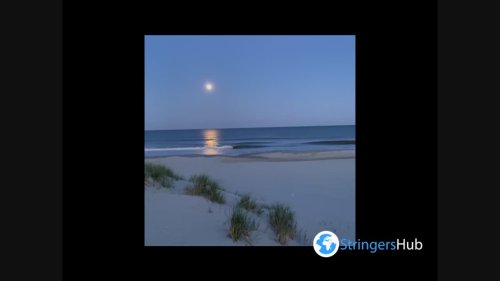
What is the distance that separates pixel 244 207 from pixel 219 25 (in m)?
2.24

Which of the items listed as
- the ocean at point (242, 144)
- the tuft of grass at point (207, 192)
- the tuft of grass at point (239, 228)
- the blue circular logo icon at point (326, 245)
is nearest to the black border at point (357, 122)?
the blue circular logo icon at point (326, 245)

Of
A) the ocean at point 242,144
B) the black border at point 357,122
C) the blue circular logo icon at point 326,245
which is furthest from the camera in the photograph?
the ocean at point 242,144

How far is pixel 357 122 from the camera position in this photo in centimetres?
226

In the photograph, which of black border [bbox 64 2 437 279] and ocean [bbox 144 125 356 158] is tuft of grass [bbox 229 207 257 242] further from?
ocean [bbox 144 125 356 158]

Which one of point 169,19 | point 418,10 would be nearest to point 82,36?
point 169,19

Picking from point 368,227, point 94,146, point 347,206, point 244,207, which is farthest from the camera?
point 347,206

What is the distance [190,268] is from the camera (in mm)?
2236

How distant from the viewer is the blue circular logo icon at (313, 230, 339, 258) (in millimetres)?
2289

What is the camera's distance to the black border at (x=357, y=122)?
2.16 metres

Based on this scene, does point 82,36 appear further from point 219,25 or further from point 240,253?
point 240,253

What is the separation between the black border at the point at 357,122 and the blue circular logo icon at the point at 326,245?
0.06 meters

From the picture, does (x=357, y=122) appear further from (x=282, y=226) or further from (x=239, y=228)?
(x=239, y=228)

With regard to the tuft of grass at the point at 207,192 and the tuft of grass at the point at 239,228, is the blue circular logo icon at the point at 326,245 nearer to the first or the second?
the tuft of grass at the point at 239,228

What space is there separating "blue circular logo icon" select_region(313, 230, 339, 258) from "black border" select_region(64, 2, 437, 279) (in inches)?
2.4
